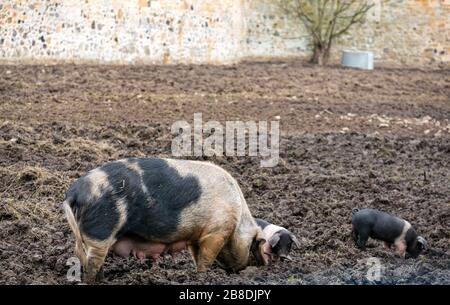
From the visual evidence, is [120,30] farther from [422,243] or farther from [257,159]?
[422,243]

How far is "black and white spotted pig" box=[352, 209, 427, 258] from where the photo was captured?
8008mm

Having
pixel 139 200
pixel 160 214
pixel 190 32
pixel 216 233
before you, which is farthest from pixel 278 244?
pixel 190 32

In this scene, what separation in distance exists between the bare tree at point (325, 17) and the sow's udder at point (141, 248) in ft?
58.0

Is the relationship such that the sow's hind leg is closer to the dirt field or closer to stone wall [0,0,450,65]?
the dirt field

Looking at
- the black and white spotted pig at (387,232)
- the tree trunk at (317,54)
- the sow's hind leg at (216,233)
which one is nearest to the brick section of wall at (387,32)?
the tree trunk at (317,54)

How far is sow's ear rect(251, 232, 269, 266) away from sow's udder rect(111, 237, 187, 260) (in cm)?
59

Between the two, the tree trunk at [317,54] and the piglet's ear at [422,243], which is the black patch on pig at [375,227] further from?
the tree trunk at [317,54]

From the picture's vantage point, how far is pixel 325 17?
24609 mm

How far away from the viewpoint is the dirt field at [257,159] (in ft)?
24.4

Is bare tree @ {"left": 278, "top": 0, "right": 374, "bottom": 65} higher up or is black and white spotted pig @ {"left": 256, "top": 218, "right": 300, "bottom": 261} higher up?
bare tree @ {"left": 278, "top": 0, "right": 374, "bottom": 65}

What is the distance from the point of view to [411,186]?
10.5 meters

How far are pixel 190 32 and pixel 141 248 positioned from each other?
14936mm

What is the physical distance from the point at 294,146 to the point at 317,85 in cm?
644

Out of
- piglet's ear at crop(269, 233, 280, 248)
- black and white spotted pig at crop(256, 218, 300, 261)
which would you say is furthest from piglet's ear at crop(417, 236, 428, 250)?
piglet's ear at crop(269, 233, 280, 248)
